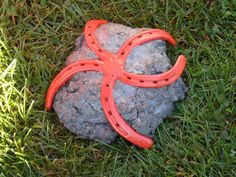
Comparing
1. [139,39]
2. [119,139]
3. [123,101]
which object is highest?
[139,39]

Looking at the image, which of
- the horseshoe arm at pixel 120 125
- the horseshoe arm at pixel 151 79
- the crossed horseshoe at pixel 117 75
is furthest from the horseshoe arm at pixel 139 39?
the horseshoe arm at pixel 120 125

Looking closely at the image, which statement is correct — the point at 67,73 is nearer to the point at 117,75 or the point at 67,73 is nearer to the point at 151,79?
the point at 117,75

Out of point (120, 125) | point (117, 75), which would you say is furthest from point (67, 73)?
point (120, 125)

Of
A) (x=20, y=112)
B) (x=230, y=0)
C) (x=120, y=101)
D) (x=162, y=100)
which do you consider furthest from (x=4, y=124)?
(x=230, y=0)

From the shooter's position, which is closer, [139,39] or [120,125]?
[120,125]

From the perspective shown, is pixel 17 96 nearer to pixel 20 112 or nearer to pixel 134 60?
pixel 20 112

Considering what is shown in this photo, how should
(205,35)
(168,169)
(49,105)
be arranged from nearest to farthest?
(168,169), (49,105), (205,35)
